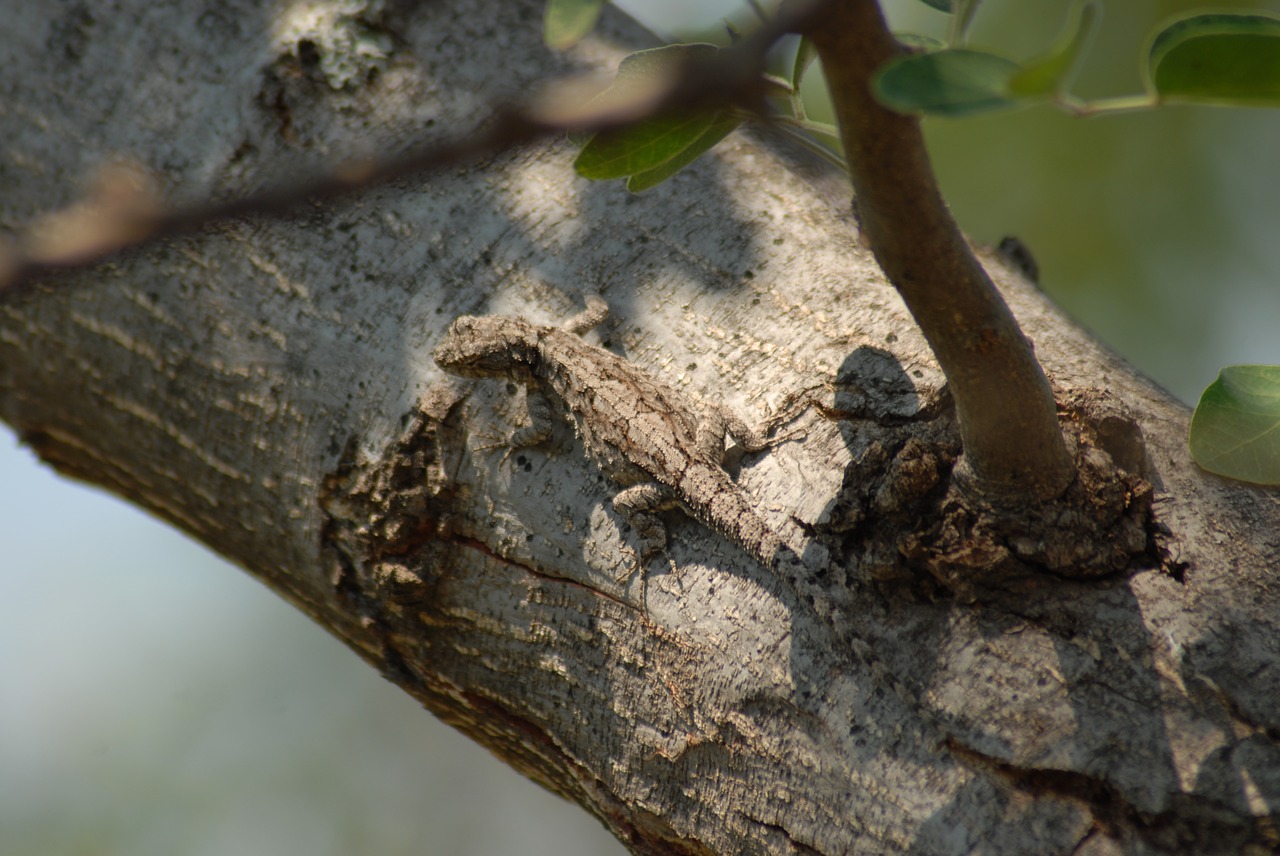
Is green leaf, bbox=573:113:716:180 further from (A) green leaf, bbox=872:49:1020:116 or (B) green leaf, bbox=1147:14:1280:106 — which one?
(B) green leaf, bbox=1147:14:1280:106

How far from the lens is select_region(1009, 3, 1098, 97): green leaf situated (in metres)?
1.34

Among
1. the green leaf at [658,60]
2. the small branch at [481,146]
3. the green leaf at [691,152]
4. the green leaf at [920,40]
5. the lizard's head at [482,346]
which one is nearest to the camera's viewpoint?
the small branch at [481,146]

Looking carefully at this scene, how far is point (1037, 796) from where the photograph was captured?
2.05 meters

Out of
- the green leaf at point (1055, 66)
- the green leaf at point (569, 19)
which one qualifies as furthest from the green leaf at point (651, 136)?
the green leaf at point (1055, 66)

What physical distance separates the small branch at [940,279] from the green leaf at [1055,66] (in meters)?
0.30

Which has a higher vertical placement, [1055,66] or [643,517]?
[1055,66]

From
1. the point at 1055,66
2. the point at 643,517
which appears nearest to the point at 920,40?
the point at 1055,66

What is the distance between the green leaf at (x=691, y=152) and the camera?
2.13 m

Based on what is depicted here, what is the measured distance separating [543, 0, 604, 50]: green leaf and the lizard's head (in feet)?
4.53

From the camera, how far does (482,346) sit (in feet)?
11.5

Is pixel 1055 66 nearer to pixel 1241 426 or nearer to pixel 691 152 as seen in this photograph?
pixel 691 152

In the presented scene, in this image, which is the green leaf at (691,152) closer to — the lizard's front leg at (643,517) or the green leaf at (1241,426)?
the lizard's front leg at (643,517)

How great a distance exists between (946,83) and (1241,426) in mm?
1526

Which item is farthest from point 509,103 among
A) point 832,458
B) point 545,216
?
point 832,458
